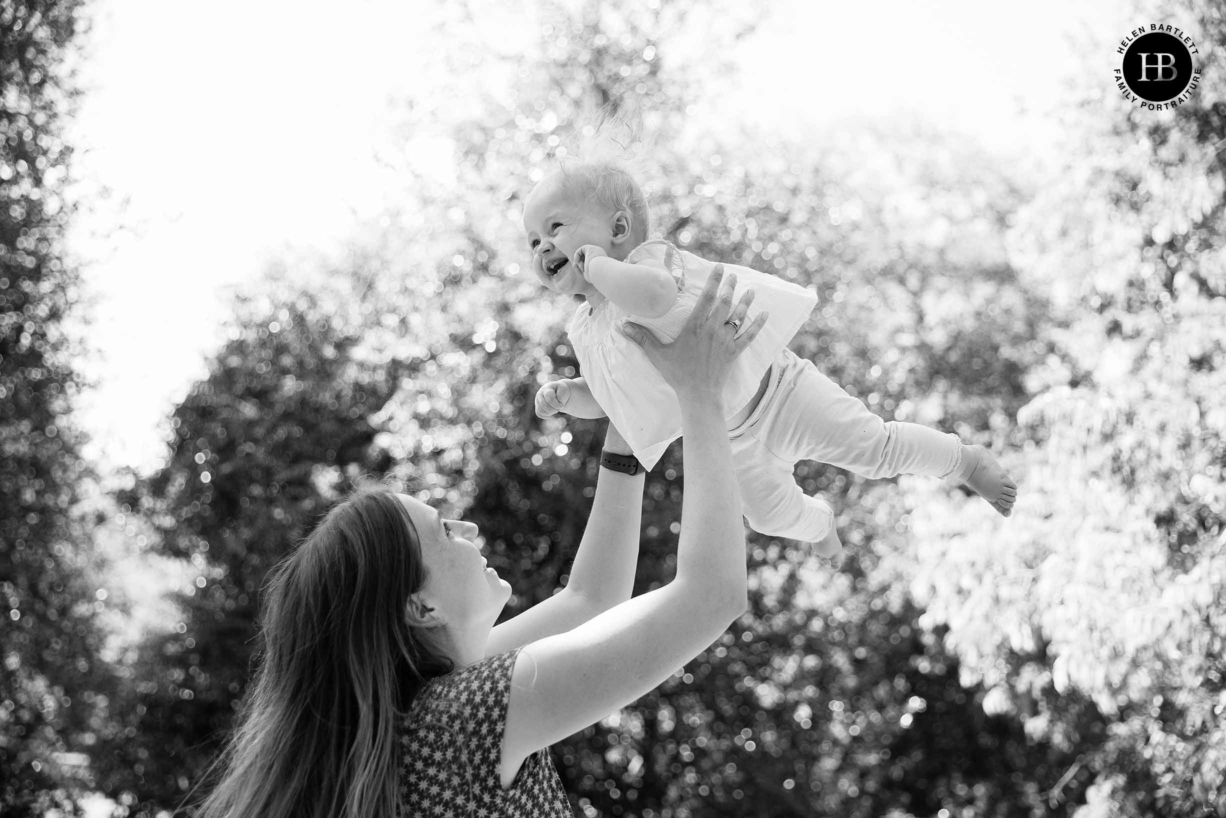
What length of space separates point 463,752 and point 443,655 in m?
0.21

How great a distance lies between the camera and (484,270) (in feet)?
22.9

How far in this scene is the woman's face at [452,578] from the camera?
158cm

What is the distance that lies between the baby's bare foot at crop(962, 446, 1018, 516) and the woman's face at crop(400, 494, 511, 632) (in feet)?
2.86

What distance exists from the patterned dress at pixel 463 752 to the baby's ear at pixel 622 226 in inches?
30.0

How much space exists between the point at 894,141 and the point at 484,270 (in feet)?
25.7

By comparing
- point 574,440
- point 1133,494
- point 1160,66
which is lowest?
point 1133,494

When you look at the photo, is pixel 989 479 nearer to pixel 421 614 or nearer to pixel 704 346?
pixel 704 346

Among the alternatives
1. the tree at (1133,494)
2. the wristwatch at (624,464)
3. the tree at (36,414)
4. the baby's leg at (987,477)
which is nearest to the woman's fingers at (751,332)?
the wristwatch at (624,464)

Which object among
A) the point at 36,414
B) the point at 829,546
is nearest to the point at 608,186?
the point at 829,546

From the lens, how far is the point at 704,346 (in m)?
1.49

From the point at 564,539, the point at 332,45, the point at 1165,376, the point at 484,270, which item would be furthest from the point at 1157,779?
the point at 332,45

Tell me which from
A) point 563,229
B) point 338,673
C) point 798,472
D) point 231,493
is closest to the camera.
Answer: point 338,673

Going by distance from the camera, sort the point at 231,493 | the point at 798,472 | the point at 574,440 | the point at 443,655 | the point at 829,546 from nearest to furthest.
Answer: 1. the point at 443,655
2. the point at 829,546
3. the point at 574,440
4. the point at 798,472
5. the point at 231,493

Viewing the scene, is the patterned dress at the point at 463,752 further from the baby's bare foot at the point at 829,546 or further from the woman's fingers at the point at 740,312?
the baby's bare foot at the point at 829,546
